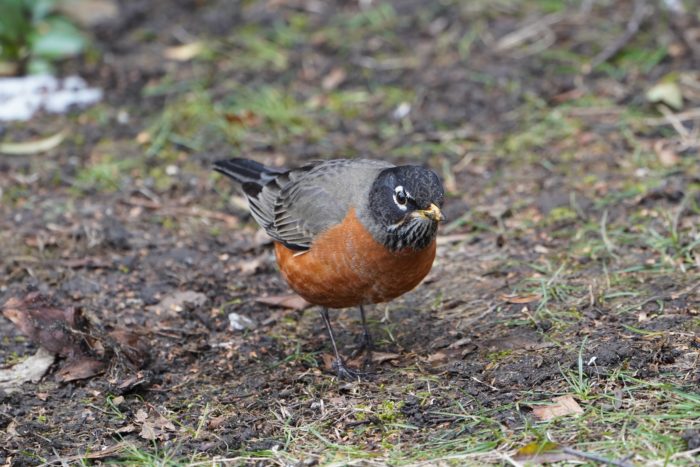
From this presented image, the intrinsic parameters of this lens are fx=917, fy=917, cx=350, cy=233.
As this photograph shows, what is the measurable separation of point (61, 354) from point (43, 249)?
1.44 m

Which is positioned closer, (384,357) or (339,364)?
(339,364)

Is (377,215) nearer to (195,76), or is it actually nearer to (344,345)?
(344,345)

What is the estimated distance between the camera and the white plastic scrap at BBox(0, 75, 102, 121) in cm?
858

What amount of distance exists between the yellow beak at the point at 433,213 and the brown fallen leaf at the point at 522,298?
1161 millimetres

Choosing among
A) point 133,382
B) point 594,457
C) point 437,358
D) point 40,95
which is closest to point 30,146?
point 40,95

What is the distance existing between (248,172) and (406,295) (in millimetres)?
1367

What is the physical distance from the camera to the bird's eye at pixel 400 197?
4.84 meters

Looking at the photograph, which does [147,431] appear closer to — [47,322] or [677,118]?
[47,322]

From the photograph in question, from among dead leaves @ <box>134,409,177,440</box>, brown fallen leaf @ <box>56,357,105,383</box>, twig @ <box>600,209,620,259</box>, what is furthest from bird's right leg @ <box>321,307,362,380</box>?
twig @ <box>600,209,620,259</box>

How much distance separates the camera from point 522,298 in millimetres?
5629

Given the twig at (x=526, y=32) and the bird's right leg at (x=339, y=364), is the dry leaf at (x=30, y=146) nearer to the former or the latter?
the bird's right leg at (x=339, y=364)

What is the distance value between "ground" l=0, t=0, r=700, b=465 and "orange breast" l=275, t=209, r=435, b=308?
1.54 ft

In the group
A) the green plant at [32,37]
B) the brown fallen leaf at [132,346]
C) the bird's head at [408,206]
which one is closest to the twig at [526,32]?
the green plant at [32,37]

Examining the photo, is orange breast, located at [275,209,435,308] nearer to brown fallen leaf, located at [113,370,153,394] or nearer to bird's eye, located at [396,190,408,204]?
bird's eye, located at [396,190,408,204]
